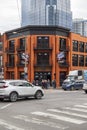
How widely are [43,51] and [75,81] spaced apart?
48.0 feet

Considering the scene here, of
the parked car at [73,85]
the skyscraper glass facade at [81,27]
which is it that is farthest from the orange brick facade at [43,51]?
the skyscraper glass facade at [81,27]

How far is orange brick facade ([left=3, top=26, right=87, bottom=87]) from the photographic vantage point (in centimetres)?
6241

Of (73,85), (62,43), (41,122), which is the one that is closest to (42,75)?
(62,43)

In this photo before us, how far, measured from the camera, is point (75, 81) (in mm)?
49812

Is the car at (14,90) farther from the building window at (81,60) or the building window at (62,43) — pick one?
the building window at (81,60)

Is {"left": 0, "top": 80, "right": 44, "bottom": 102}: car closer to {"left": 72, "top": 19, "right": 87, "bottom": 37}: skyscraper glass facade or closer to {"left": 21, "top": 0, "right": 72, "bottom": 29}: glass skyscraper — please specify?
{"left": 21, "top": 0, "right": 72, "bottom": 29}: glass skyscraper

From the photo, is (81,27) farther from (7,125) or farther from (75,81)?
(7,125)

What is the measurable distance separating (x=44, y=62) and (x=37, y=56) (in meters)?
1.76

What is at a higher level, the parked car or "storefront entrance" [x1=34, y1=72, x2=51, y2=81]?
"storefront entrance" [x1=34, y1=72, x2=51, y2=81]

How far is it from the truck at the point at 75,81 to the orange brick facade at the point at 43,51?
9688 mm

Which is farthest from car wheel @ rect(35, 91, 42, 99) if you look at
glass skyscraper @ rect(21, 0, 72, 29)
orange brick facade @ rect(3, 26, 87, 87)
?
orange brick facade @ rect(3, 26, 87, 87)

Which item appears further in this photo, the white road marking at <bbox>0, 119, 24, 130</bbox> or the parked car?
the parked car

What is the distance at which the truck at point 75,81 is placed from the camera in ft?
161

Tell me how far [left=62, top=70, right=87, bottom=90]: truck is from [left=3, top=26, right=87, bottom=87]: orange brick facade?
969cm
